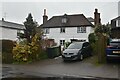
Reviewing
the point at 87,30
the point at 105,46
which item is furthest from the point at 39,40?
the point at 87,30

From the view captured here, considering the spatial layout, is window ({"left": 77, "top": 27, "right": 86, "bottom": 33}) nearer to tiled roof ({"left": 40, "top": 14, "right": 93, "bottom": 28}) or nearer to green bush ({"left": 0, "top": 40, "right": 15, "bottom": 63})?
tiled roof ({"left": 40, "top": 14, "right": 93, "bottom": 28})

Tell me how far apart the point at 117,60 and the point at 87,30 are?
25.0m

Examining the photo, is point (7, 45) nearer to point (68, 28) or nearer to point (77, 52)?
point (77, 52)

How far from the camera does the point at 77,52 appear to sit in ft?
70.8

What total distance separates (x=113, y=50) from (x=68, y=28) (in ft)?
90.7

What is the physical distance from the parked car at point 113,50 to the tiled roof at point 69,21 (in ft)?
84.1

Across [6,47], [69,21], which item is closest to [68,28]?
[69,21]

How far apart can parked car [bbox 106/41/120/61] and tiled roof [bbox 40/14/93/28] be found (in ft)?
84.1

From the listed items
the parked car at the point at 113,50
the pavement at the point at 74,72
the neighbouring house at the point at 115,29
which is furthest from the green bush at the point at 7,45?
the neighbouring house at the point at 115,29

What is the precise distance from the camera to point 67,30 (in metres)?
45.6

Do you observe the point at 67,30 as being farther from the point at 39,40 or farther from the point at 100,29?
the point at 39,40

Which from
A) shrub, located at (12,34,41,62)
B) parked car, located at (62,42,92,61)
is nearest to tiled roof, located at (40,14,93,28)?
parked car, located at (62,42,92,61)

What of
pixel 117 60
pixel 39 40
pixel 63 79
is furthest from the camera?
pixel 39 40

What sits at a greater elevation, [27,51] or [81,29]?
[81,29]
